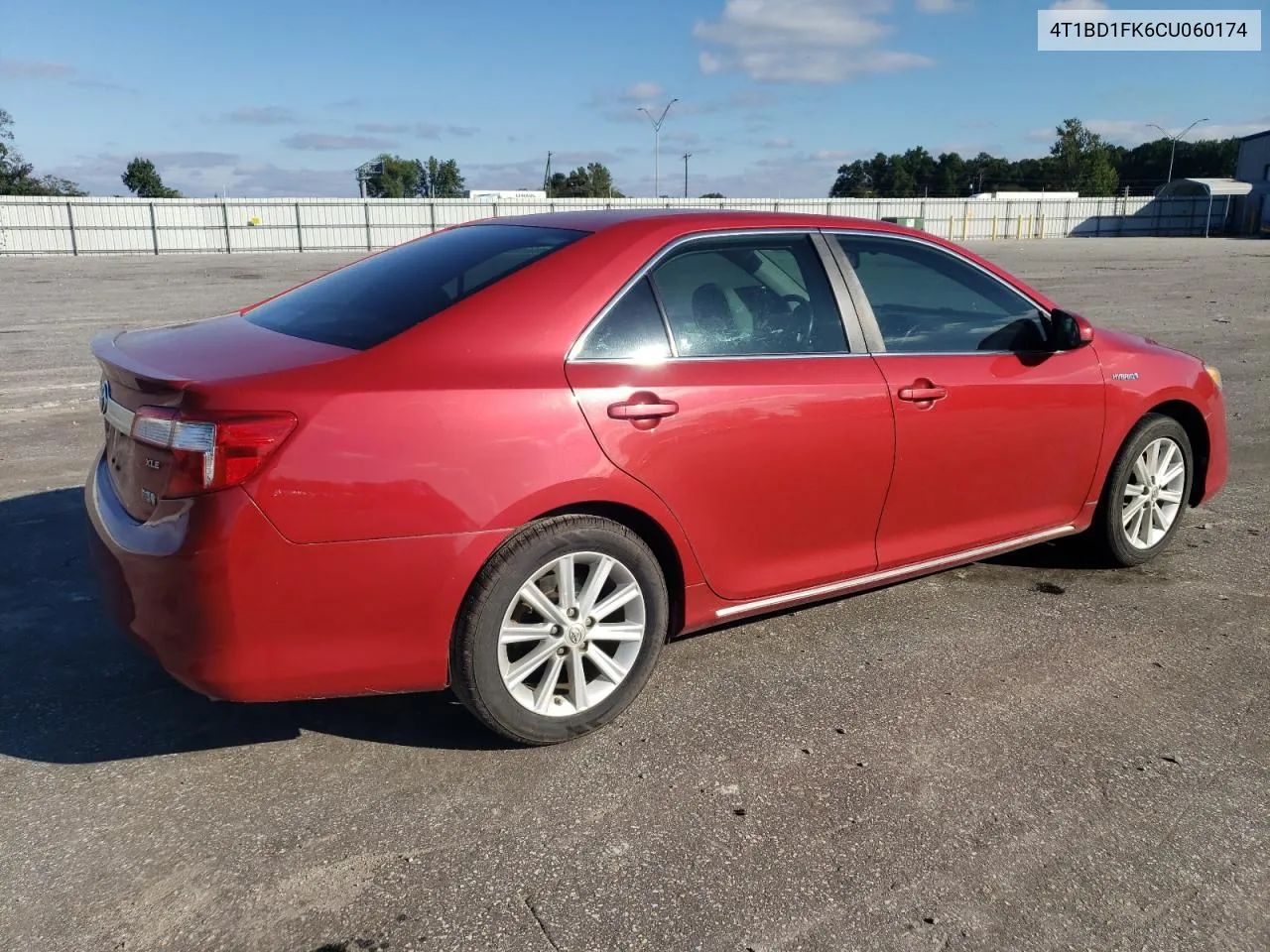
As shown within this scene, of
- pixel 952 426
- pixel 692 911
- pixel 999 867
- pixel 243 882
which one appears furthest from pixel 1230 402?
pixel 243 882

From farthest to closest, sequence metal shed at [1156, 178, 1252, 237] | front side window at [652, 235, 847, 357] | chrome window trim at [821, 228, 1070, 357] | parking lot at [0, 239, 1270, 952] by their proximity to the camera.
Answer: metal shed at [1156, 178, 1252, 237], chrome window trim at [821, 228, 1070, 357], front side window at [652, 235, 847, 357], parking lot at [0, 239, 1270, 952]

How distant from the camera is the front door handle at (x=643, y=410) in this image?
314 centimetres

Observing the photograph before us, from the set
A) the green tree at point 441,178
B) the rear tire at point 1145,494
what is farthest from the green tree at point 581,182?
the rear tire at point 1145,494

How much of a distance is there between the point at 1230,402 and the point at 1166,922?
303 inches

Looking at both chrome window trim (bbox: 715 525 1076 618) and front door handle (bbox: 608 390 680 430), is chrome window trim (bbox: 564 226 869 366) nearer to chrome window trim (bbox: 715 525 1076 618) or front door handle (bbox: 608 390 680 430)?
front door handle (bbox: 608 390 680 430)

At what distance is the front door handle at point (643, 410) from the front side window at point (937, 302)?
3.71 feet

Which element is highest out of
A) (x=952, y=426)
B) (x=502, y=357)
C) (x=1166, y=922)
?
(x=502, y=357)

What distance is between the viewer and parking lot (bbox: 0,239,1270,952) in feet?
7.98

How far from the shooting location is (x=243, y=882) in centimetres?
255

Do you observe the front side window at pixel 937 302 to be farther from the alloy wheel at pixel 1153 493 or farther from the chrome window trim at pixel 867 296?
the alloy wheel at pixel 1153 493

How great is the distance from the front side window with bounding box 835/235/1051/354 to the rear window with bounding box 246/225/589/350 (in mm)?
1217

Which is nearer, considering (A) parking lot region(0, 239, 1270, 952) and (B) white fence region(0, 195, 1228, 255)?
(A) parking lot region(0, 239, 1270, 952)

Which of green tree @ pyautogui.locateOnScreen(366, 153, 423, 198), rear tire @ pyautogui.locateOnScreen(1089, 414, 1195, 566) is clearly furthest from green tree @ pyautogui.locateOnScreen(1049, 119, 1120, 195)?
rear tire @ pyautogui.locateOnScreen(1089, 414, 1195, 566)

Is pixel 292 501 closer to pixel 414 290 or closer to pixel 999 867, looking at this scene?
pixel 414 290
